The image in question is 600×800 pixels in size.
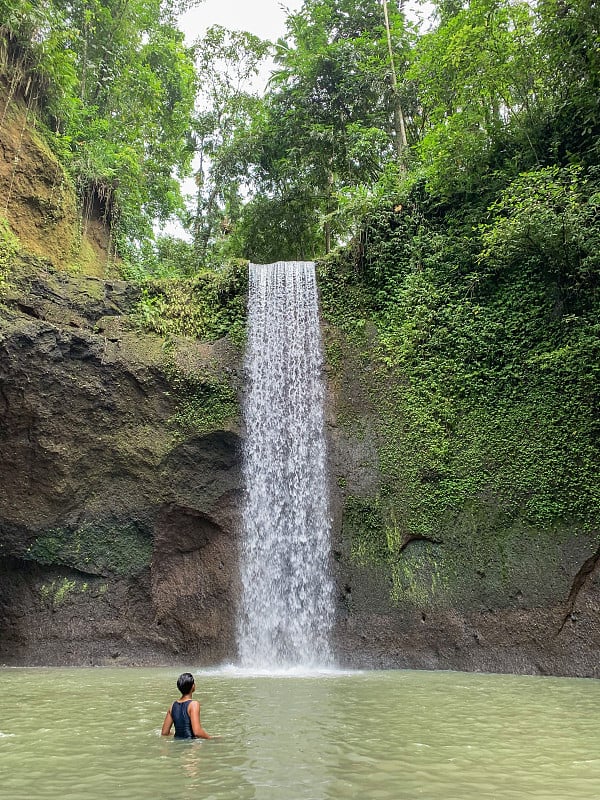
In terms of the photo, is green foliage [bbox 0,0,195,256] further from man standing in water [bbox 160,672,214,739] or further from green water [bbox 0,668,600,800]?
man standing in water [bbox 160,672,214,739]

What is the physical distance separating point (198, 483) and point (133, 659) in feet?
10.8

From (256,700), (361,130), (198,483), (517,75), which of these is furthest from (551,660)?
(361,130)

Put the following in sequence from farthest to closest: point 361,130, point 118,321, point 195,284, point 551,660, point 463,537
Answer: point 361,130 → point 195,284 → point 118,321 → point 463,537 → point 551,660

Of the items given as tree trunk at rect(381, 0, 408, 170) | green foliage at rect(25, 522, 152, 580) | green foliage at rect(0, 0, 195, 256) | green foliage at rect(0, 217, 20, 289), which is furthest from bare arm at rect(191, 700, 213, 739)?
tree trunk at rect(381, 0, 408, 170)

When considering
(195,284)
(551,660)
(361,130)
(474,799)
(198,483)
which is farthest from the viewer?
(361,130)

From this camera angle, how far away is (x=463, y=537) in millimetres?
10656

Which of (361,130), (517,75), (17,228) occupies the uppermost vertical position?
(361,130)

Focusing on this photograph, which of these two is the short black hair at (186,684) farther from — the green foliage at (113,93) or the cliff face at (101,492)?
the green foliage at (113,93)

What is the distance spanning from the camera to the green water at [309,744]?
362 cm

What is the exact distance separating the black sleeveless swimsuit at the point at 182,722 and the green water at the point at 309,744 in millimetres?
130

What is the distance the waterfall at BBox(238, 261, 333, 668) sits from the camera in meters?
10.7

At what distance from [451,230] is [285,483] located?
6297 mm

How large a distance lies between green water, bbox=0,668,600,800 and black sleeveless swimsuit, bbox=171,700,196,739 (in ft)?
0.43

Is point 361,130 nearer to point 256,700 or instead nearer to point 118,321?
point 118,321
